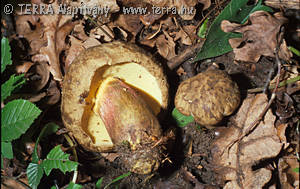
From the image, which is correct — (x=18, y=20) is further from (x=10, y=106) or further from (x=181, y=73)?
(x=181, y=73)

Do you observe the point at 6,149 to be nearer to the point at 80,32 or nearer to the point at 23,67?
the point at 23,67

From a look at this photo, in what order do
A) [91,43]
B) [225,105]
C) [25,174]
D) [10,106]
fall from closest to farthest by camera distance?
[10,106] < [225,105] < [25,174] < [91,43]

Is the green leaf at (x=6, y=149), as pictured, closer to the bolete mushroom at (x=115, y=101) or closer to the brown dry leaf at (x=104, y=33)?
Answer: the bolete mushroom at (x=115, y=101)

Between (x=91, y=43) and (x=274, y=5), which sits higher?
(x=274, y=5)

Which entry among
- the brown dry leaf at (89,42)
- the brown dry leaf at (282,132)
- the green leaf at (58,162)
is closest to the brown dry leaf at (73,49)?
the brown dry leaf at (89,42)

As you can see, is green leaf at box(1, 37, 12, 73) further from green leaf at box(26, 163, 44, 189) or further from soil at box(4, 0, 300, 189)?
green leaf at box(26, 163, 44, 189)

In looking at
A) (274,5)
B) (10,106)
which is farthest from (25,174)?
(274,5)
